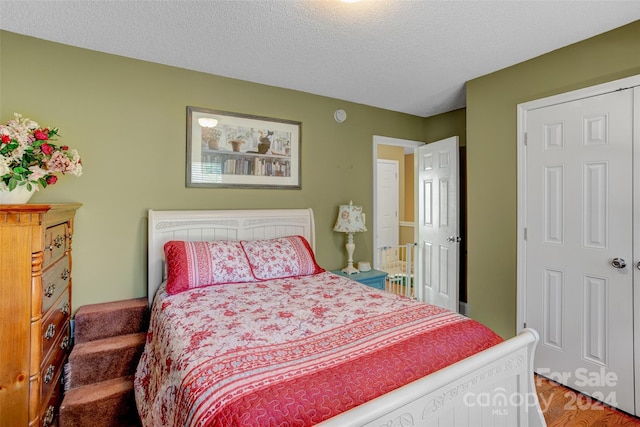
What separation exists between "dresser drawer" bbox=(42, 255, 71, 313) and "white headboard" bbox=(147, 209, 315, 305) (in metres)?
0.52

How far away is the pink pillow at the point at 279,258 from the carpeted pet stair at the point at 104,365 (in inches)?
34.1

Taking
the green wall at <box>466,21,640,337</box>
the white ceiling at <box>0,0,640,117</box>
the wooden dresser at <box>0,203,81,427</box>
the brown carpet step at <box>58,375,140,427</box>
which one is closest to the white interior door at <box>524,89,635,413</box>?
the green wall at <box>466,21,640,337</box>

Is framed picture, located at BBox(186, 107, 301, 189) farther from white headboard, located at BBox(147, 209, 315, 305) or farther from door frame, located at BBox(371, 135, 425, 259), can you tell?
door frame, located at BBox(371, 135, 425, 259)

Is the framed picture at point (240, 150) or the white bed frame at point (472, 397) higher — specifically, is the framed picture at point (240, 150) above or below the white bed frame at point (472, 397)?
above

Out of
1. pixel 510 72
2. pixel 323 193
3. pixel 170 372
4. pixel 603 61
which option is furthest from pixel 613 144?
pixel 170 372

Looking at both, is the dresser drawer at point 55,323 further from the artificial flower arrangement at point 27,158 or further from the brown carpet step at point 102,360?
the artificial flower arrangement at point 27,158

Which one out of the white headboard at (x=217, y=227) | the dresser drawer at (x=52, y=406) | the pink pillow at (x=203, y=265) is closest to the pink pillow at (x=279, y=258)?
the pink pillow at (x=203, y=265)

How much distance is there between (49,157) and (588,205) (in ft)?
11.2

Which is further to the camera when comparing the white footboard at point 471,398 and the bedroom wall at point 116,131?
the bedroom wall at point 116,131

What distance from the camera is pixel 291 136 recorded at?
3236 mm

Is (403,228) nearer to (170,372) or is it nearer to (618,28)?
(618,28)

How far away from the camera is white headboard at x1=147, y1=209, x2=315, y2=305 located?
2523 mm

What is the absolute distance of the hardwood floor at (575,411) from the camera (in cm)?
201

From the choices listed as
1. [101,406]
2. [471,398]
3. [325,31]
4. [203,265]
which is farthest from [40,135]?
[471,398]
